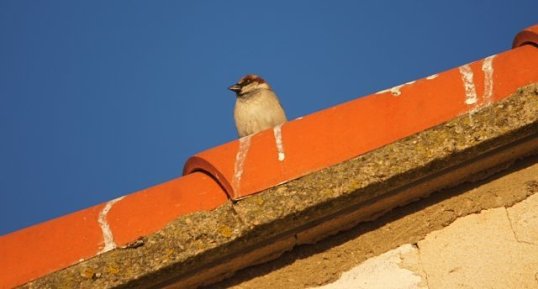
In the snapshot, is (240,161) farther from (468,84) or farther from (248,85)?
(248,85)

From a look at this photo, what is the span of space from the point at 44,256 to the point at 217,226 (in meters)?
0.36

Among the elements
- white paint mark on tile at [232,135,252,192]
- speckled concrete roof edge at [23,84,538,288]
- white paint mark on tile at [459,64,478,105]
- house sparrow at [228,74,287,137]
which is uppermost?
house sparrow at [228,74,287,137]

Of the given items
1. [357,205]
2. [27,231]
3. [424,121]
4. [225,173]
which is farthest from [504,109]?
[27,231]

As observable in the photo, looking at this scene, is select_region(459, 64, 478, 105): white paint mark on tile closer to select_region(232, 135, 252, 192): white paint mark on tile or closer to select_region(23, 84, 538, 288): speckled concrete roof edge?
select_region(23, 84, 538, 288): speckled concrete roof edge

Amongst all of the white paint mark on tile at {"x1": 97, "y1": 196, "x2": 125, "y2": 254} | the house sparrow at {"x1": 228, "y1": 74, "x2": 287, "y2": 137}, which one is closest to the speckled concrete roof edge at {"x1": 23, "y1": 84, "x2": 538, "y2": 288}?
the white paint mark on tile at {"x1": 97, "y1": 196, "x2": 125, "y2": 254}

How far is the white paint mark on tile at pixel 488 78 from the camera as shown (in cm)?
191

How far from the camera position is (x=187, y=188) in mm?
1876

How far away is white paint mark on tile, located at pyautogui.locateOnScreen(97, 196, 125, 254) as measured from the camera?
70.0 inches

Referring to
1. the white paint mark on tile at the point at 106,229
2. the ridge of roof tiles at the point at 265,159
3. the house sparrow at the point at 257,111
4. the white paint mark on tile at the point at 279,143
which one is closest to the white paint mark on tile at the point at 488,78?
the ridge of roof tiles at the point at 265,159

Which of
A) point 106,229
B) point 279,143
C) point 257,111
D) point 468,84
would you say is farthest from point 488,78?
point 257,111

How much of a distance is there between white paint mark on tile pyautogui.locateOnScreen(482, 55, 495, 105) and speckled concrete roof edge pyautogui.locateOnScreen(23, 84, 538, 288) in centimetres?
3

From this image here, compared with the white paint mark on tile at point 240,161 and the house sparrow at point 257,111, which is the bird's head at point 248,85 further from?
the white paint mark on tile at point 240,161

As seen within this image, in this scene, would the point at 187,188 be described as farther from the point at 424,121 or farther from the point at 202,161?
the point at 424,121

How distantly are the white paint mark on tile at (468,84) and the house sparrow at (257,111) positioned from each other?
2321mm
